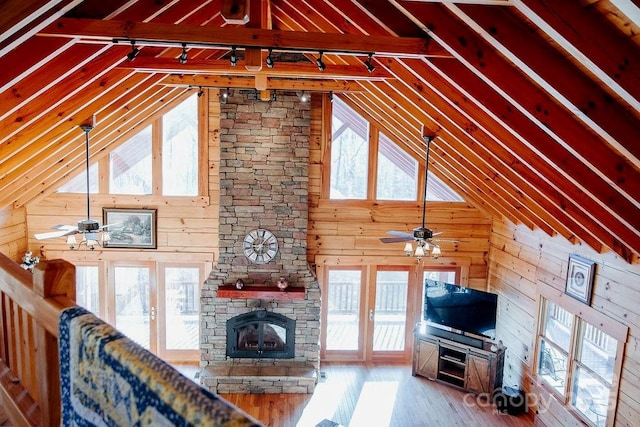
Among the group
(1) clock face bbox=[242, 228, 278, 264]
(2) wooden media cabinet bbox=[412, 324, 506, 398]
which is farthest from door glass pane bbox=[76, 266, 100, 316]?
(2) wooden media cabinet bbox=[412, 324, 506, 398]

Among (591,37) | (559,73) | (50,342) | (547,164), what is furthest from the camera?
(547,164)

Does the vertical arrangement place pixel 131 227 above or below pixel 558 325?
above

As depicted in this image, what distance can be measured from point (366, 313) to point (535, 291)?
293cm

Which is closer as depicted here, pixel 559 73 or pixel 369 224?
pixel 559 73

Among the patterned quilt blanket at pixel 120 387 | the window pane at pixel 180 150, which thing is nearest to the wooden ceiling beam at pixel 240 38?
the patterned quilt blanket at pixel 120 387

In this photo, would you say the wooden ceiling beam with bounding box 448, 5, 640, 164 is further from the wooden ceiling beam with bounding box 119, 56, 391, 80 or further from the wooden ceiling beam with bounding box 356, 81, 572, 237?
the wooden ceiling beam with bounding box 119, 56, 391, 80

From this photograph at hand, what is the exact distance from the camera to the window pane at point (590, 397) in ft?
18.4

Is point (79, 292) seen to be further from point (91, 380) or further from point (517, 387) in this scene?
point (91, 380)

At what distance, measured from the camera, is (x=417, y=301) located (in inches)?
340

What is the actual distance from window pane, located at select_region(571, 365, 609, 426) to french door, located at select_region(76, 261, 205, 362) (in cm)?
598

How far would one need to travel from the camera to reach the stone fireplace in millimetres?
7543

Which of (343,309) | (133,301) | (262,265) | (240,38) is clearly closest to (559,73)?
(240,38)

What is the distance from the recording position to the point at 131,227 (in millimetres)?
8078

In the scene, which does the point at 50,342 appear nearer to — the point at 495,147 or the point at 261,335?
the point at 495,147
